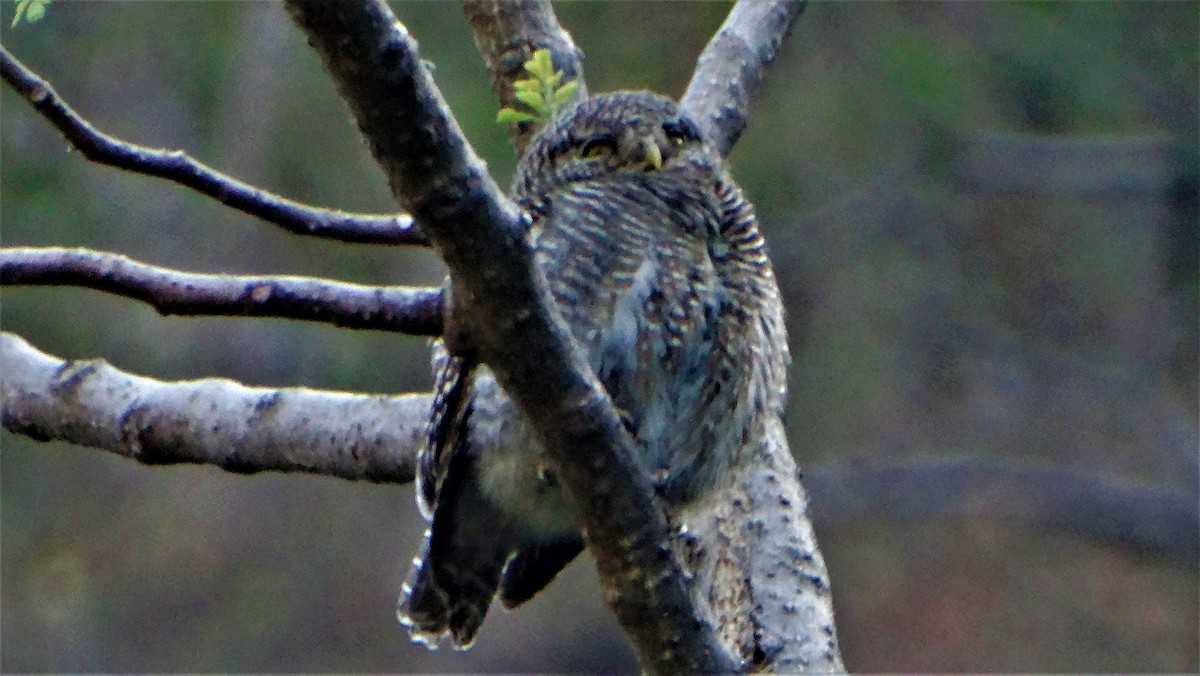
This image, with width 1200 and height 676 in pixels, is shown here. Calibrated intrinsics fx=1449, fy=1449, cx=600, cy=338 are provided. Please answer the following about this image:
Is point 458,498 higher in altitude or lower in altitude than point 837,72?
lower

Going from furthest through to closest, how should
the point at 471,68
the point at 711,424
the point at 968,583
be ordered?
1. the point at 968,583
2. the point at 471,68
3. the point at 711,424

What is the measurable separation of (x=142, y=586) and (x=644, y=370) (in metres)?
6.76

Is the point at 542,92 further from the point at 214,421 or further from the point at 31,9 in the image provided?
the point at 214,421

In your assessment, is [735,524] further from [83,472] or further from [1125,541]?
[83,472]

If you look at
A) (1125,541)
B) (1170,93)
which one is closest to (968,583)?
(1125,541)

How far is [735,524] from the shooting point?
2.74 m

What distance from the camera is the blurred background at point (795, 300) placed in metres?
7.59

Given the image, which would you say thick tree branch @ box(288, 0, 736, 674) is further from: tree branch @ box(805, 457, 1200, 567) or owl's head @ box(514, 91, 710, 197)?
tree branch @ box(805, 457, 1200, 567)

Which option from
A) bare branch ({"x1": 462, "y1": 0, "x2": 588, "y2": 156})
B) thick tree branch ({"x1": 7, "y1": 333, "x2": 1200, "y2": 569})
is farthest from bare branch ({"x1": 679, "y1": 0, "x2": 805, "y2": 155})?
thick tree branch ({"x1": 7, "y1": 333, "x2": 1200, "y2": 569})

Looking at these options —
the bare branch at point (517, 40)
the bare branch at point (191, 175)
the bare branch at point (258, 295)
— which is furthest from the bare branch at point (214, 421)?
the bare branch at point (517, 40)

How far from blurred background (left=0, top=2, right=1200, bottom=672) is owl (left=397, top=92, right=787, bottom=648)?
407cm

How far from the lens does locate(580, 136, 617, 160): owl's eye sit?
287 centimetres

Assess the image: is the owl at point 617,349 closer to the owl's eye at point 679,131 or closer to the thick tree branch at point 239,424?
the owl's eye at point 679,131

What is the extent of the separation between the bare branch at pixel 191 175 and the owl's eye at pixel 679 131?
2.64 ft
